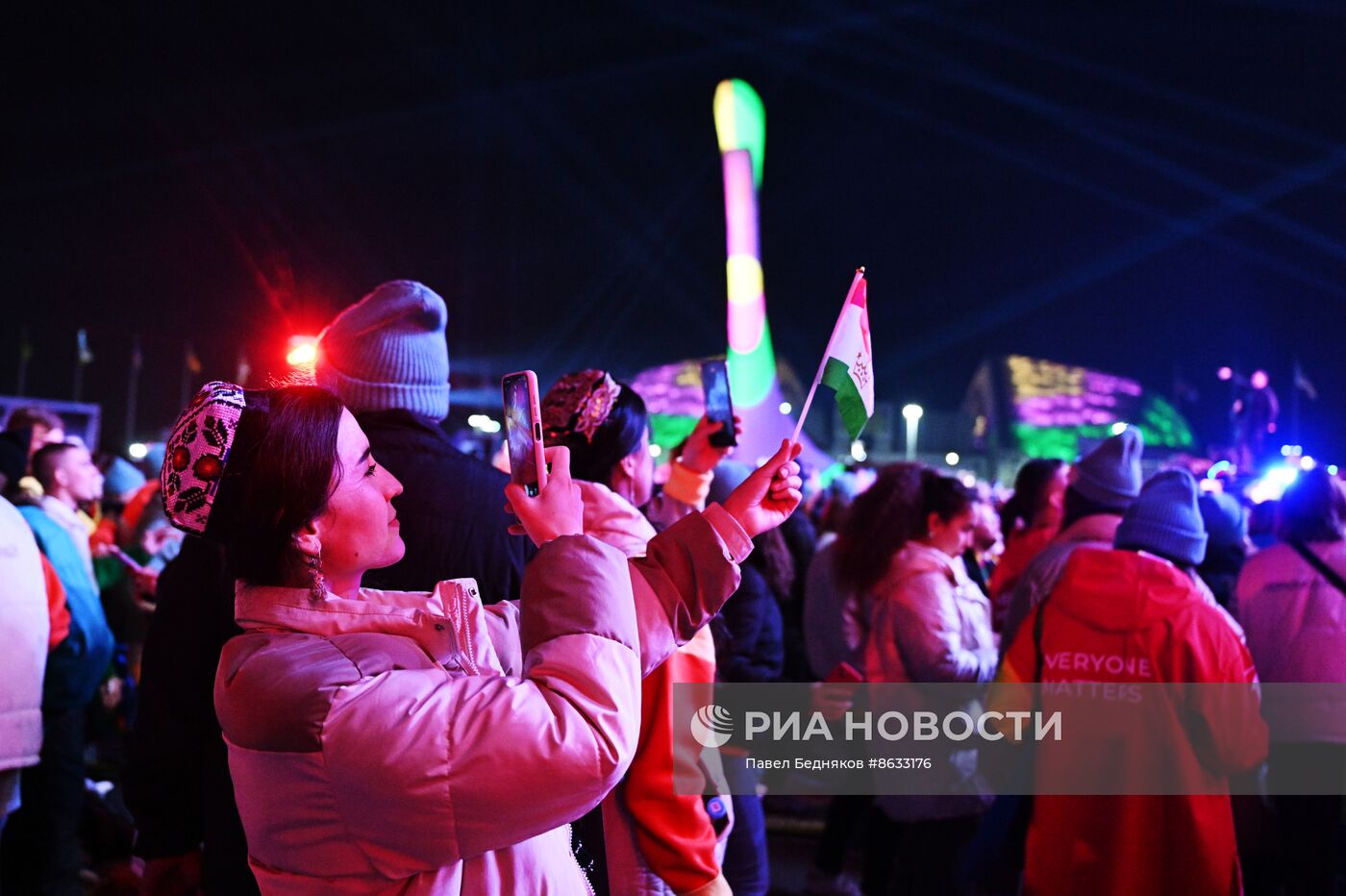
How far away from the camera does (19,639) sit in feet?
12.8

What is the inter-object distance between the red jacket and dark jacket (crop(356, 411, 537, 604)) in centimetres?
211

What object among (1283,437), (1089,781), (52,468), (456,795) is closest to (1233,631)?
(1089,781)

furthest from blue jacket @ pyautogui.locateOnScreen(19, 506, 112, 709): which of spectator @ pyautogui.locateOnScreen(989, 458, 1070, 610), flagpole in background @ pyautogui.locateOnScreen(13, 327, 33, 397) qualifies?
flagpole in background @ pyautogui.locateOnScreen(13, 327, 33, 397)

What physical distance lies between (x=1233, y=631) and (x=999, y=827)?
71.9 inches

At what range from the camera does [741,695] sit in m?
4.94

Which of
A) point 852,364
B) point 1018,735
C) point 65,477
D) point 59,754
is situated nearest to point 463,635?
point 852,364

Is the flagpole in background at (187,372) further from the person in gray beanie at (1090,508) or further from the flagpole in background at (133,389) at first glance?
the person in gray beanie at (1090,508)

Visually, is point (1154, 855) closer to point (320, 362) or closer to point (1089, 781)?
point (1089, 781)

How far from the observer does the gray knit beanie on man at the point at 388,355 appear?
120 inches

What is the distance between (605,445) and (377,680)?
5.16ft

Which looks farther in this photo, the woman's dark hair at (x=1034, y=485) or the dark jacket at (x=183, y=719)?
the woman's dark hair at (x=1034, y=485)

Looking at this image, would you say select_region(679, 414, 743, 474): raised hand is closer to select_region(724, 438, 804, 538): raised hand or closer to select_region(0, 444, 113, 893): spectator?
select_region(724, 438, 804, 538): raised hand

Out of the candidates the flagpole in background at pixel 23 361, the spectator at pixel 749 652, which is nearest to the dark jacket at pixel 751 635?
the spectator at pixel 749 652

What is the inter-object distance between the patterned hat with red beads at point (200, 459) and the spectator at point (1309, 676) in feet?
15.6
